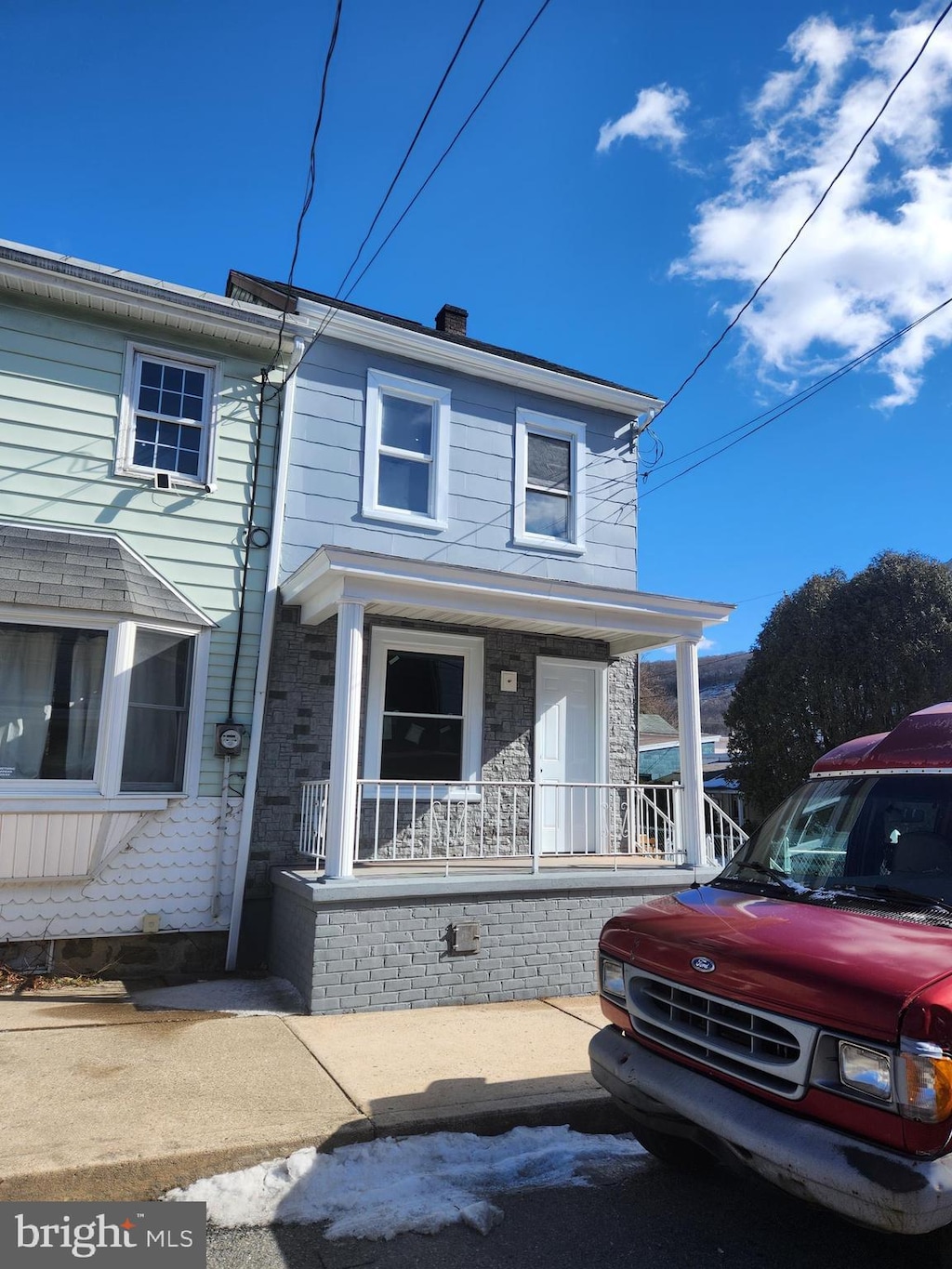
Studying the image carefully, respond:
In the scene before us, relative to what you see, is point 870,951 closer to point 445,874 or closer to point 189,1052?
point 189,1052

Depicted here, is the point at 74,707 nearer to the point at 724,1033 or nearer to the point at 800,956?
the point at 724,1033

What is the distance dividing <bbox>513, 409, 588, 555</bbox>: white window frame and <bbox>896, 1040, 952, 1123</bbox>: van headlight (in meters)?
7.46

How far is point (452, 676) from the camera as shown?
9.15 m

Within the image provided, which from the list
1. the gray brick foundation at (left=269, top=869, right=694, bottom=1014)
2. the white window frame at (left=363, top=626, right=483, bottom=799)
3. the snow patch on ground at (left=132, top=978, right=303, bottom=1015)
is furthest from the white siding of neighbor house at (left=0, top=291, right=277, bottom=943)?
the white window frame at (left=363, top=626, right=483, bottom=799)

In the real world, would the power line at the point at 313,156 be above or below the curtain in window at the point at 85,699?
above

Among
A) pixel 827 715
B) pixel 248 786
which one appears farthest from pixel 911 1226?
pixel 827 715

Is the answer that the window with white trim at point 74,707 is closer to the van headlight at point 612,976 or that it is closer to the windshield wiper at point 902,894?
the van headlight at point 612,976

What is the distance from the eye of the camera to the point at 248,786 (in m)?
7.65

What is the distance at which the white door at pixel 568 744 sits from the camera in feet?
30.8

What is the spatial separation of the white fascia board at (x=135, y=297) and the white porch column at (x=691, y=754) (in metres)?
5.19

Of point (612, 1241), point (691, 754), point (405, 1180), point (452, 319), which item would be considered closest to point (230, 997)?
point (405, 1180)

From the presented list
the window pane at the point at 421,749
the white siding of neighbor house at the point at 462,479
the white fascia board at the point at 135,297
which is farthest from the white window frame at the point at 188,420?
the window pane at the point at 421,749

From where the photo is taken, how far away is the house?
6.83 metres

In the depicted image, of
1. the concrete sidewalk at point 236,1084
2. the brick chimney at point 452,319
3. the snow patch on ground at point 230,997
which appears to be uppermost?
the brick chimney at point 452,319
